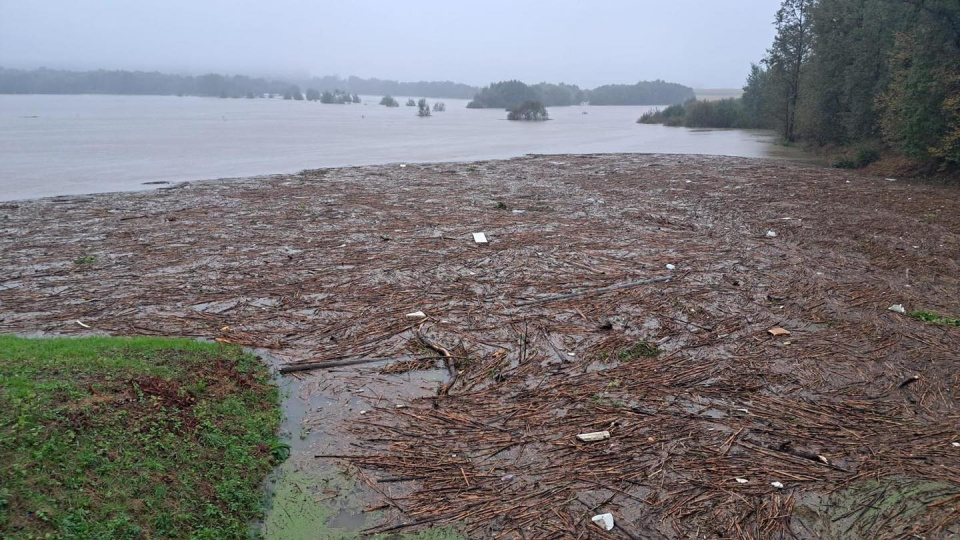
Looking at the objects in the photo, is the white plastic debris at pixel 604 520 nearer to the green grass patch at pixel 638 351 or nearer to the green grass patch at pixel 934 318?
the green grass patch at pixel 638 351

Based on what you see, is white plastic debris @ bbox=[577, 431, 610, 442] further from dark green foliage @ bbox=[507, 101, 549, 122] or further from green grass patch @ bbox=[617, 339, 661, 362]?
dark green foliage @ bbox=[507, 101, 549, 122]

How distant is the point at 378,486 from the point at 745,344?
13.4 ft

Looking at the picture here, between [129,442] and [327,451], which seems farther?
[327,451]

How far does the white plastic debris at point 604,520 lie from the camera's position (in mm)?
3594

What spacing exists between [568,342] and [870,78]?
26.5m

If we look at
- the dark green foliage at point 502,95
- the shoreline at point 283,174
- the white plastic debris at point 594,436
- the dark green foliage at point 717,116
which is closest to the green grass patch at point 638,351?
the white plastic debris at point 594,436

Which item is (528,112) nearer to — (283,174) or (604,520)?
(283,174)

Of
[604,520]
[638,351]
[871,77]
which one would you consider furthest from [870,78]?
[604,520]

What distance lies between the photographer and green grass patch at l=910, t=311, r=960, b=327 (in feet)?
21.8

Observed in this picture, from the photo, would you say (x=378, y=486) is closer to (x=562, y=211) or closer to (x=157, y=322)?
(x=157, y=322)

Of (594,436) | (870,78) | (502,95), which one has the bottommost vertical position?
(594,436)

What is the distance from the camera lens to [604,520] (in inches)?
143

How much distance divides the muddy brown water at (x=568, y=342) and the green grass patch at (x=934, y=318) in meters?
0.22

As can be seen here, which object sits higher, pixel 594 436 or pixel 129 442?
pixel 129 442
